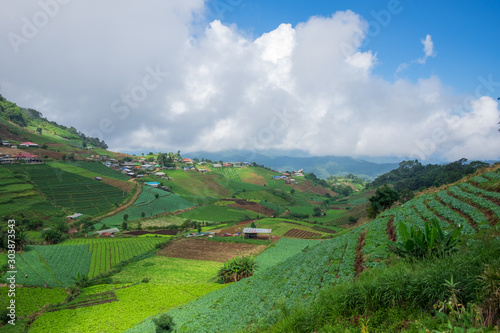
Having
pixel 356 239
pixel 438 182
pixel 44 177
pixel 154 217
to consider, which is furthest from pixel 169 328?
A: pixel 438 182

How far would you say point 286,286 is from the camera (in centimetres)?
1385

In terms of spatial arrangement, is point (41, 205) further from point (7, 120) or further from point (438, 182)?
point (438, 182)

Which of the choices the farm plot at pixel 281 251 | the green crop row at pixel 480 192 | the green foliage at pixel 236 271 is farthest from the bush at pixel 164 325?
the green crop row at pixel 480 192

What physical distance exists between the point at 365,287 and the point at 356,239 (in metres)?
12.0

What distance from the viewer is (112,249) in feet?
147

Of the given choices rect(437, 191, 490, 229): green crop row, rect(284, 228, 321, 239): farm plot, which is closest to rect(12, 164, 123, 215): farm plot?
rect(284, 228, 321, 239): farm plot

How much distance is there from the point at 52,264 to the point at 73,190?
143 ft

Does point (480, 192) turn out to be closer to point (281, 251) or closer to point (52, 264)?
point (281, 251)

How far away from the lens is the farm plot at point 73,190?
64500 mm

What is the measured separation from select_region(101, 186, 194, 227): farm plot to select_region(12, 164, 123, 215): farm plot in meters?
5.30

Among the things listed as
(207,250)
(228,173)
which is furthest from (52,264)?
(228,173)

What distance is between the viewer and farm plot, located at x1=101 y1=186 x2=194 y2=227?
6595 cm

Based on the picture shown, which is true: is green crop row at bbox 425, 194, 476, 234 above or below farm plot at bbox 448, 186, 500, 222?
below

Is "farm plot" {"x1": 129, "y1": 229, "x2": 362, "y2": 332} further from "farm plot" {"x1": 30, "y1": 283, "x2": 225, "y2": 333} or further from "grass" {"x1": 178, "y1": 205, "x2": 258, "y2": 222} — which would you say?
"grass" {"x1": 178, "y1": 205, "x2": 258, "y2": 222}
